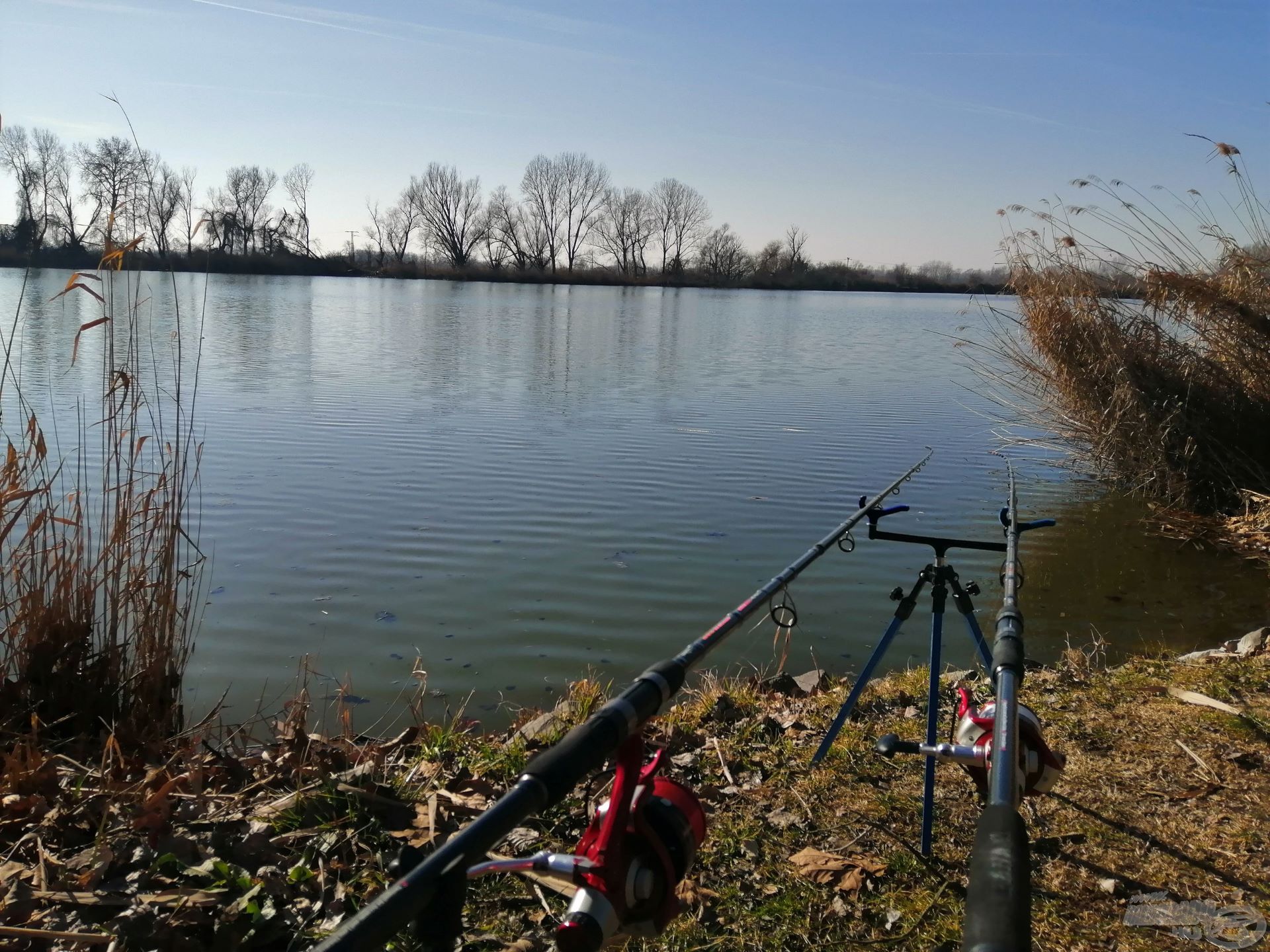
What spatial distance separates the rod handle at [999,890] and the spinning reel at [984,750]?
0.86 metres

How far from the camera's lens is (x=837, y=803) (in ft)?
11.6

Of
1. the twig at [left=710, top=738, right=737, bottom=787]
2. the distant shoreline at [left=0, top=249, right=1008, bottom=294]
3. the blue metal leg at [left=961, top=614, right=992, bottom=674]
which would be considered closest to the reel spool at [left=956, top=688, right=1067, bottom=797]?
the blue metal leg at [left=961, top=614, right=992, bottom=674]

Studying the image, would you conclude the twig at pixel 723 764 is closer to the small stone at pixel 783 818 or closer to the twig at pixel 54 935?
the small stone at pixel 783 818

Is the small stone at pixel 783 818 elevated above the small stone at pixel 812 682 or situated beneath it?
elevated above

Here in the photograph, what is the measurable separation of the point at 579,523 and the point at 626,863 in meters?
7.03

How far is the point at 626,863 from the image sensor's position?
151 cm

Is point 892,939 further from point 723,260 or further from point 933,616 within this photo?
point 723,260

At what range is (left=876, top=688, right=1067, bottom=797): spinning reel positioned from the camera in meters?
2.02

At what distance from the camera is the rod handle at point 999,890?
3.19 ft

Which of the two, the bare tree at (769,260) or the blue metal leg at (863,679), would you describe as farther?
the bare tree at (769,260)

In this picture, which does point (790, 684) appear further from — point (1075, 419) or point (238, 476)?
point (1075, 419)

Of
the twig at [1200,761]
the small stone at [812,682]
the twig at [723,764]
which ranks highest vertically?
the twig at [1200,761]

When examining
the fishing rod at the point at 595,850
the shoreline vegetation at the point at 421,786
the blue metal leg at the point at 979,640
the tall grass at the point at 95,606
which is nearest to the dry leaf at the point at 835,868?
the shoreline vegetation at the point at 421,786

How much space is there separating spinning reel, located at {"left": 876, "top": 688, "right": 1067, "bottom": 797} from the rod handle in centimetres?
86
